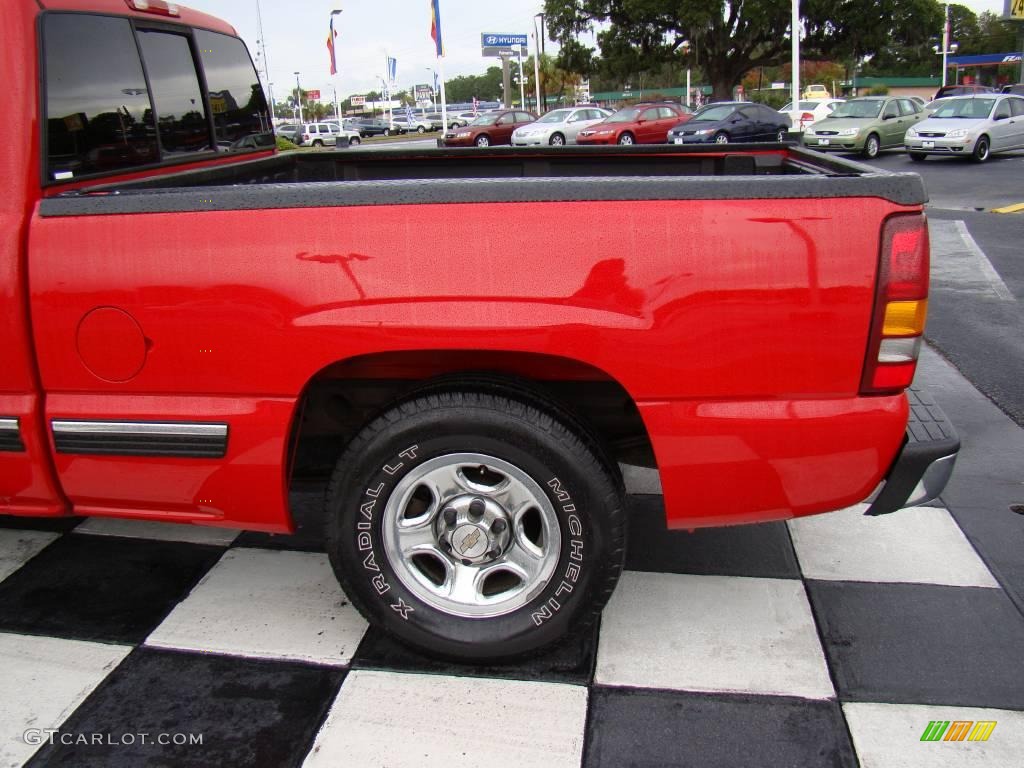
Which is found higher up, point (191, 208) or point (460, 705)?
point (191, 208)

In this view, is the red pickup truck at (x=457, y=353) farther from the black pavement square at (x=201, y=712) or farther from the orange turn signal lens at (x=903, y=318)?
the black pavement square at (x=201, y=712)

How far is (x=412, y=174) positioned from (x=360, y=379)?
208 cm

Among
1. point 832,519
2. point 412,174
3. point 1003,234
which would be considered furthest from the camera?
point 1003,234

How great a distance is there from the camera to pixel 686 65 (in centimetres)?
4731

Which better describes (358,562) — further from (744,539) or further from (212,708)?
(744,539)

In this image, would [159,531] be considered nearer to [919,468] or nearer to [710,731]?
[710,731]

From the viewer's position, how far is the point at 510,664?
253 centimetres

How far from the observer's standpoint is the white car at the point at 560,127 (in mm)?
27594

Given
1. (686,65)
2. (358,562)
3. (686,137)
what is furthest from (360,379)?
(686,65)

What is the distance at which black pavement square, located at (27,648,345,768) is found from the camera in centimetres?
223

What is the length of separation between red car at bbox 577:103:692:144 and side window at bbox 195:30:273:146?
21132 mm

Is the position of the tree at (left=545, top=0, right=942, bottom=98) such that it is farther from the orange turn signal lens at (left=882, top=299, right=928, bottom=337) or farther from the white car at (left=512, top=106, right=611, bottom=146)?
the orange turn signal lens at (left=882, top=299, right=928, bottom=337)
